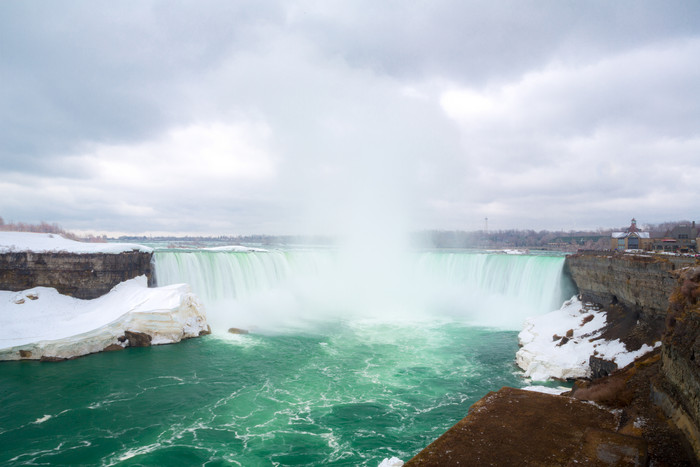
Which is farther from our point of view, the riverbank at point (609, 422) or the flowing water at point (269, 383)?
the flowing water at point (269, 383)

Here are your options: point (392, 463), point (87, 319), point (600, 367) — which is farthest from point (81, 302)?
point (600, 367)

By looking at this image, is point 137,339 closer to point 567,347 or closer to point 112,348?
point 112,348

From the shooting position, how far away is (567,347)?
1666cm

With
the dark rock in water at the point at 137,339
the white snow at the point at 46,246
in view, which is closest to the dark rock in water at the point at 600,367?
the dark rock in water at the point at 137,339

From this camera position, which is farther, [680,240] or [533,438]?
[680,240]

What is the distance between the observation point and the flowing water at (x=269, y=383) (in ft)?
33.9

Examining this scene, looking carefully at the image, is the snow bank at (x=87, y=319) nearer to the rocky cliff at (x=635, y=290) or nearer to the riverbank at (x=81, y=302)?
the riverbank at (x=81, y=302)

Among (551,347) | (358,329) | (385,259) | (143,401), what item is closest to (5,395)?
(143,401)

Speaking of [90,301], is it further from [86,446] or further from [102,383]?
[86,446]

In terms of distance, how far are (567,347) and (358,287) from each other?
977 inches

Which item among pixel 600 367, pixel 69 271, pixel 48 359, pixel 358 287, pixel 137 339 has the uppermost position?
pixel 69 271

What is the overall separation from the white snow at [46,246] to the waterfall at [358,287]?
313 centimetres

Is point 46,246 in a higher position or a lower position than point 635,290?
higher

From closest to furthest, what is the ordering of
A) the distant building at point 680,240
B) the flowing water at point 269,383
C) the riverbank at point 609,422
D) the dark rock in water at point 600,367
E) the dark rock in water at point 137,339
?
the riverbank at point 609,422, the flowing water at point 269,383, the dark rock in water at point 600,367, the dark rock in water at point 137,339, the distant building at point 680,240
